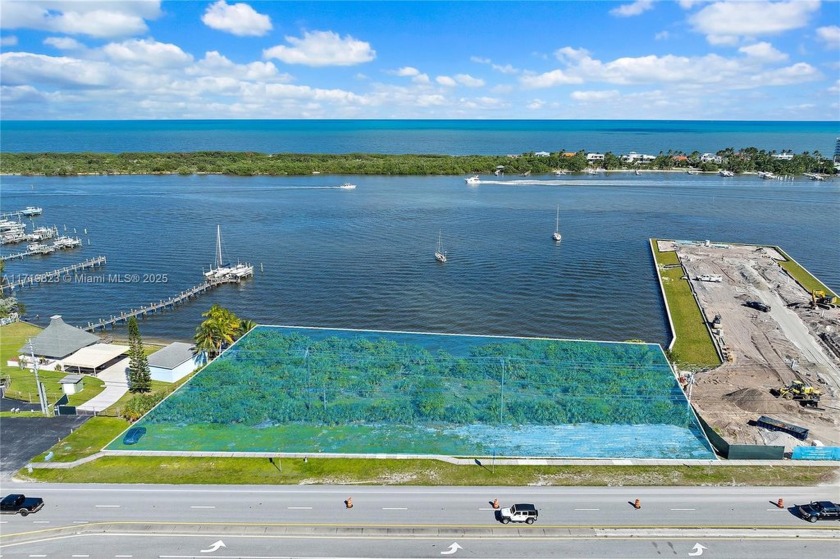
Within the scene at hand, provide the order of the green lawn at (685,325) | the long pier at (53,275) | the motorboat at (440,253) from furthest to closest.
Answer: the motorboat at (440,253) < the long pier at (53,275) < the green lawn at (685,325)

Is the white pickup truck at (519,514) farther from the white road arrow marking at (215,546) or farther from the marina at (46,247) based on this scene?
the marina at (46,247)

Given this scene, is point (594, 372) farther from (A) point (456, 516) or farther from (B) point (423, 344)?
(A) point (456, 516)

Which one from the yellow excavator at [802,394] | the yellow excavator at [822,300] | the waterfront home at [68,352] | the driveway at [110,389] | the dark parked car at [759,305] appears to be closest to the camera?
the yellow excavator at [802,394]

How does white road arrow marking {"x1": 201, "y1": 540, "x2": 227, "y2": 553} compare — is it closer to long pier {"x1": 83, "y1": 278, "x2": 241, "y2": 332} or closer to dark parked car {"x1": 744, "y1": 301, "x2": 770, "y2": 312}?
long pier {"x1": 83, "y1": 278, "x2": 241, "y2": 332}

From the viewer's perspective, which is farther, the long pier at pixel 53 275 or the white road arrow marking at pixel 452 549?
the long pier at pixel 53 275

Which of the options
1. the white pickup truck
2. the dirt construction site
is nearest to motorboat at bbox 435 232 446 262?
the dirt construction site

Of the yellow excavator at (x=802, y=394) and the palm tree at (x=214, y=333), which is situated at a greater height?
the palm tree at (x=214, y=333)
